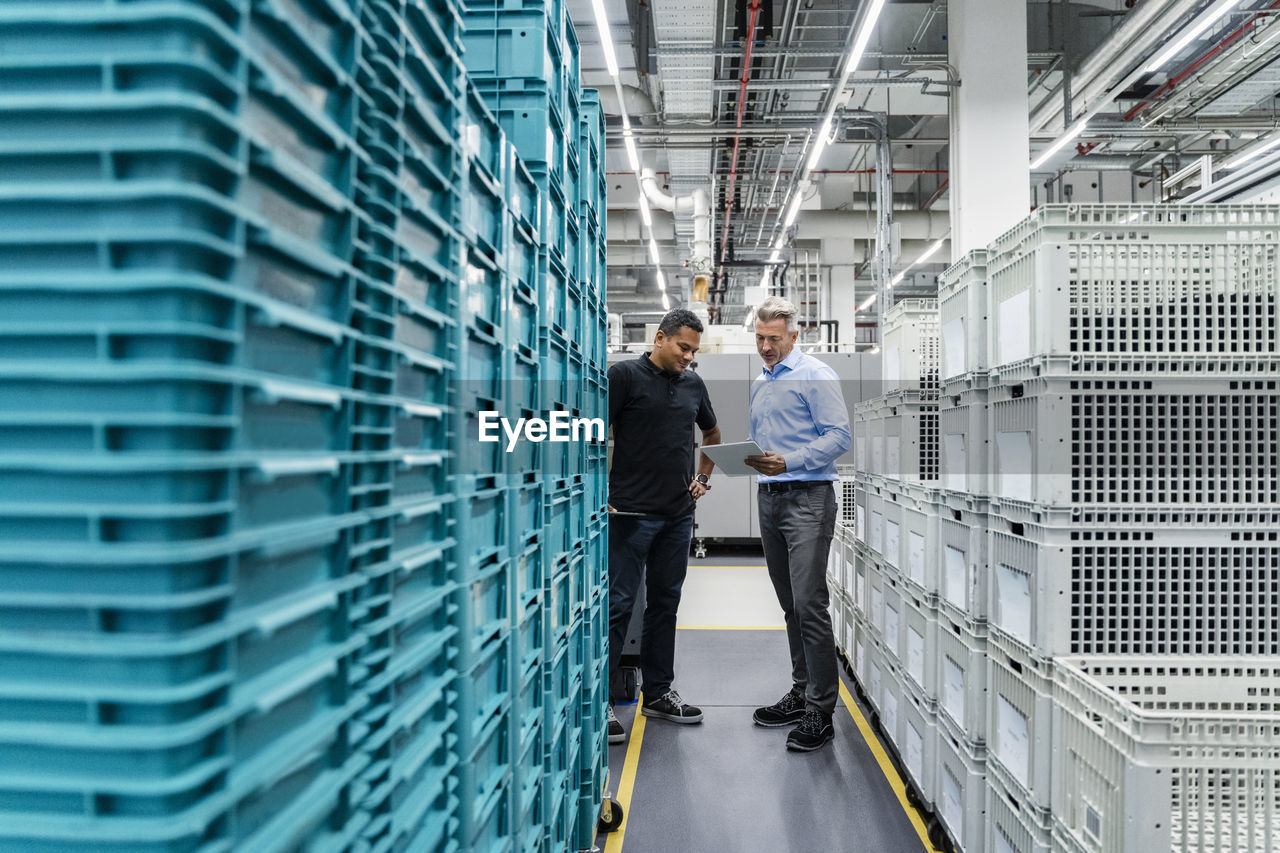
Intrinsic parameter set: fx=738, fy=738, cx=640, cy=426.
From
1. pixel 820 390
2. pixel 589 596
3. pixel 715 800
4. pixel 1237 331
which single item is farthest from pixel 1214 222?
pixel 715 800

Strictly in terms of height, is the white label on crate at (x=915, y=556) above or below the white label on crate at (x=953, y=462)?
below

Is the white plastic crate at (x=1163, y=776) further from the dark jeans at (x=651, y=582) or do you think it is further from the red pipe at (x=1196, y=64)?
the red pipe at (x=1196, y=64)

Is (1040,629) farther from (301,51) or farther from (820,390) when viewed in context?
(301,51)

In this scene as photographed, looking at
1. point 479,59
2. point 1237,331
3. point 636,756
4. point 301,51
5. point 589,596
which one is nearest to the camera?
point 301,51

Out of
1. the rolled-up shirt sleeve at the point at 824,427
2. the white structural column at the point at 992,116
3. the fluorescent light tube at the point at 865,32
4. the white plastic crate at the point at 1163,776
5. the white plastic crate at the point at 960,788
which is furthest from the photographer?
the white structural column at the point at 992,116

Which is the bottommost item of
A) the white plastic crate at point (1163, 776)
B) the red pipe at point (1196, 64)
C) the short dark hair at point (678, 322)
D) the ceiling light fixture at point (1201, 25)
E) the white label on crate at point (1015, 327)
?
the white plastic crate at point (1163, 776)

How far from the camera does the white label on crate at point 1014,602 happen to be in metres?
1.96

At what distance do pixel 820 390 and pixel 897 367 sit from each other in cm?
46

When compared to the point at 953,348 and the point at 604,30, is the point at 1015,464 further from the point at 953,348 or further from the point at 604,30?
the point at 604,30

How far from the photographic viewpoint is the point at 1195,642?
6.17 ft

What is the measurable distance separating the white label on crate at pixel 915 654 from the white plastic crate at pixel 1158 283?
1413mm

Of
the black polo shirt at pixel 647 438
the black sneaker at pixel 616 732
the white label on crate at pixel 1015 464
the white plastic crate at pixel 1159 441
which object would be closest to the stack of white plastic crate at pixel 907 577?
the white label on crate at pixel 1015 464

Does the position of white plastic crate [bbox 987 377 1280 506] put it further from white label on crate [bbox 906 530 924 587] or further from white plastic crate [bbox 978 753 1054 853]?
white label on crate [bbox 906 530 924 587]

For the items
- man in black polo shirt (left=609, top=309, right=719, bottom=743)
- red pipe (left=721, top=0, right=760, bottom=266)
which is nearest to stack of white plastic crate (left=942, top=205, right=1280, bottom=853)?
man in black polo shirt (left=609, top=309, right=719, bottom=743)
